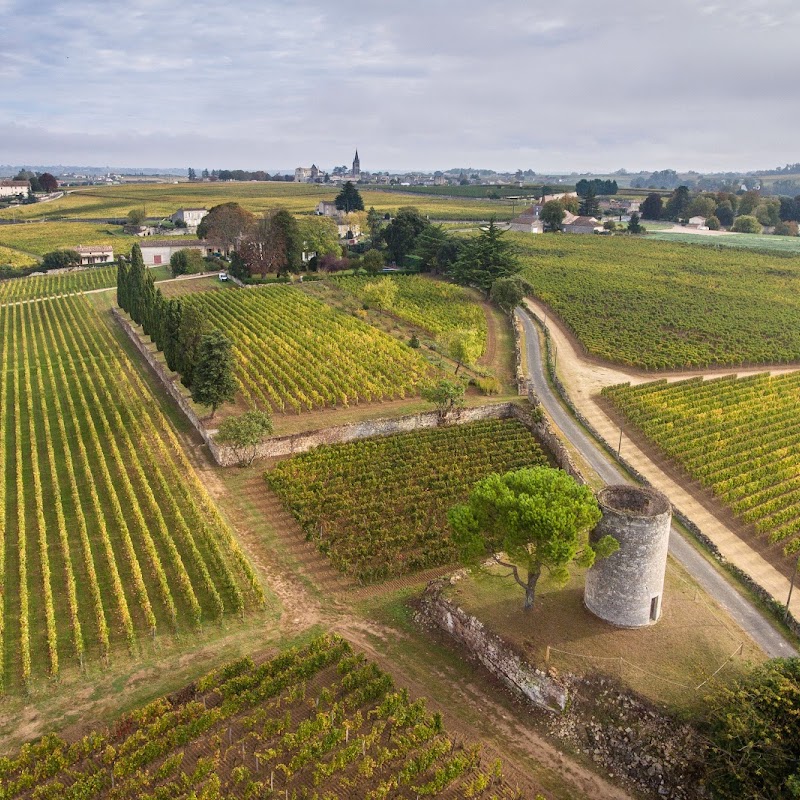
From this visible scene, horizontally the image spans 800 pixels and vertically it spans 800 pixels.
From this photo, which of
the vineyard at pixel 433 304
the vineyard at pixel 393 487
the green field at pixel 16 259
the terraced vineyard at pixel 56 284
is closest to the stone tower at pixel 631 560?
the vineyard at pixel 393 487

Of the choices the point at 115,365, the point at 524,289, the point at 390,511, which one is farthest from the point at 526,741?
the point at 524,289

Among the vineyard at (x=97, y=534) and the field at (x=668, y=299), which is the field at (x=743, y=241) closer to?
the field at (x=668, y=299)

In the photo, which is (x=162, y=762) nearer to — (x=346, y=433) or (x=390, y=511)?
(x=390, y=511)

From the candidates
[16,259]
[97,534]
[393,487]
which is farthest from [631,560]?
[16,259]

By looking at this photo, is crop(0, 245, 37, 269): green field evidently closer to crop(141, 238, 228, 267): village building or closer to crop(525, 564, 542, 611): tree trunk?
crop(141, 238, 228, 267): village building

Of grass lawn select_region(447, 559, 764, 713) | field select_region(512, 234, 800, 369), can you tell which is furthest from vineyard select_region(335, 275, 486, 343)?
grass lawn select_region(447, 559, 764, 713)
